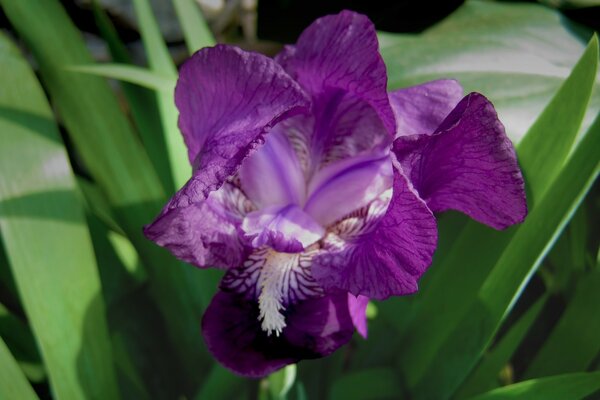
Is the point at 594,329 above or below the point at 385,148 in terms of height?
below

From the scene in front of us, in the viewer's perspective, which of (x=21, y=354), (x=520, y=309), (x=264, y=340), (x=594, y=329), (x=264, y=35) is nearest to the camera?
(x=264, y=340)

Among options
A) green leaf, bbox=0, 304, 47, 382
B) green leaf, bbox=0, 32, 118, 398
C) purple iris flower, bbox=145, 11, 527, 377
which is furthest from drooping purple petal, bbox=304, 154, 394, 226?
green leaf, bbox=0, 304, 47, 382

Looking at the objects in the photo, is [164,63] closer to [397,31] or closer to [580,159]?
[397,31]

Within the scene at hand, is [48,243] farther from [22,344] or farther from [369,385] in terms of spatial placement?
[369,385]

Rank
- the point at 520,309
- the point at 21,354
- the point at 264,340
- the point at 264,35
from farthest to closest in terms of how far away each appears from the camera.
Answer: the point at 264,35, the point at 520,309, the point at 21,354, the point at 264,340

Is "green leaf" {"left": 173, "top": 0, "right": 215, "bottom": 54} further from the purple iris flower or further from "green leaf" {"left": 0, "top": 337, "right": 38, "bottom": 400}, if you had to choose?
"green leaf" {"left": 0, "top": 337, "right": 38, "bottom": 400}

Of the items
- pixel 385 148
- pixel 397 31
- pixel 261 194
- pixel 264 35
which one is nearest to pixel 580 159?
pixel 385 148

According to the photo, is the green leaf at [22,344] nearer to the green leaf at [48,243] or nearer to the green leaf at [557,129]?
the green leaf at [48,243]
